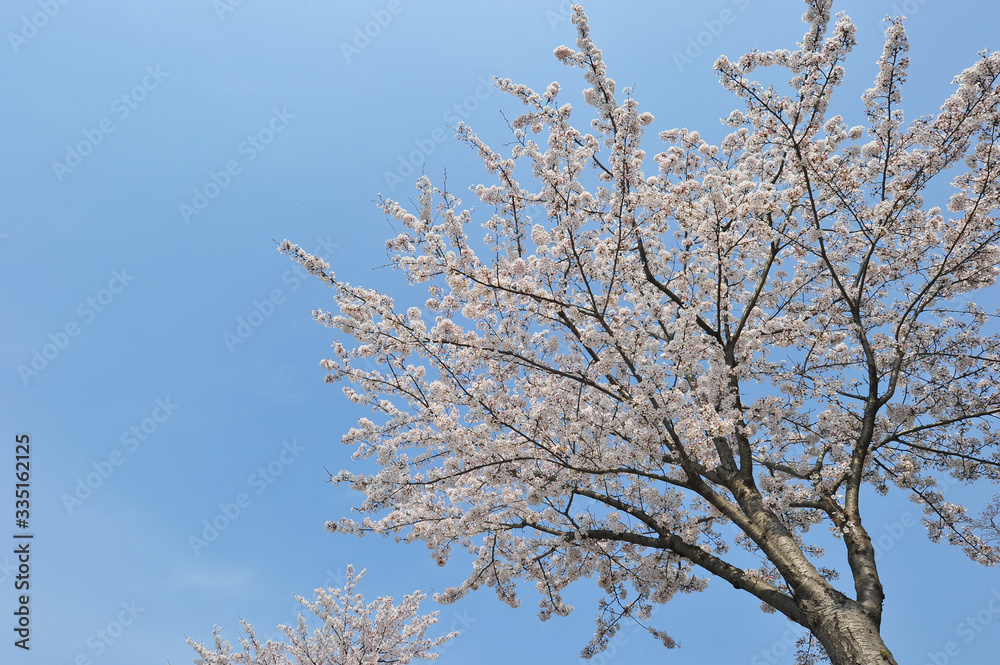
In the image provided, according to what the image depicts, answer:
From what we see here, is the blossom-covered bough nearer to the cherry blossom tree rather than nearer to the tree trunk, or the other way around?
the tree trunk

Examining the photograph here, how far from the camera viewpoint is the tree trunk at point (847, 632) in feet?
14.4

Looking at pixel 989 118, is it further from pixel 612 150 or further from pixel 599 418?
pixel 599 418

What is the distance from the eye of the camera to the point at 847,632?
4547 millimetres

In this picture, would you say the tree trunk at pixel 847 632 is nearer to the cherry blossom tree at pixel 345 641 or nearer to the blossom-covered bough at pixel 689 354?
the blossom-covered bough at pixel 689 354

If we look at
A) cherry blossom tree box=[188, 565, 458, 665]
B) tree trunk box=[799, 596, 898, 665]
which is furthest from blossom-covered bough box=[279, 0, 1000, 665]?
cherry blossom tree box=[188, 565, 458, 665]

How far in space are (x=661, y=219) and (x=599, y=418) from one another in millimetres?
2500

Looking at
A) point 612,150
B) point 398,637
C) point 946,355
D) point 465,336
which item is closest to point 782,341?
point 946,355

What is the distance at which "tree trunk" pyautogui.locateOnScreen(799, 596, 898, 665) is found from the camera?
4.38 m

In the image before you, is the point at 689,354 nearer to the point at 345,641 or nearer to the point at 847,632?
the point at 847,632

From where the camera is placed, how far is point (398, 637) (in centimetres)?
1269

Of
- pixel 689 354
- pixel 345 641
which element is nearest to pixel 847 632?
pixel 689 354

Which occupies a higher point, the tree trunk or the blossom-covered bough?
the blossom-covered bough

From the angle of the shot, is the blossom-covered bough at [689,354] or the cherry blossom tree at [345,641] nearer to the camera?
the blossom-covered bough at [689,354]

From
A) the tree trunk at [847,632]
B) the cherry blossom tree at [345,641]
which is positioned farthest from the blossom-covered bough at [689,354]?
the cherry blossom tree at [345,641]
